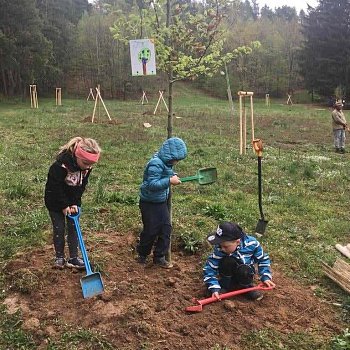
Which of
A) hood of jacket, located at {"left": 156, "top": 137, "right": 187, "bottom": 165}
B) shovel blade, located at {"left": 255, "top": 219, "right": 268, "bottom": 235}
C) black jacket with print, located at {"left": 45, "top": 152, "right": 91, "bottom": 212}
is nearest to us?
black jacket with print, located at {"left": 45, "top": 152, "right": 91, "bottom": 212}

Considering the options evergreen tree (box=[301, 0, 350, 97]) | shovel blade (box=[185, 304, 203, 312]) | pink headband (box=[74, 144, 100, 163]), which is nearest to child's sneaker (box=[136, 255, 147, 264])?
shovel blade (box=[185, 304, 203, 312])

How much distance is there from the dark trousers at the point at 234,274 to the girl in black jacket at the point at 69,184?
160cm

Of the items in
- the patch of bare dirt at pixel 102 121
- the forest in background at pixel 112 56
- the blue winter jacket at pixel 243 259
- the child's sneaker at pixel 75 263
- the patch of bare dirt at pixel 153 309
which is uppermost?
the forest in background at pixel 112 56

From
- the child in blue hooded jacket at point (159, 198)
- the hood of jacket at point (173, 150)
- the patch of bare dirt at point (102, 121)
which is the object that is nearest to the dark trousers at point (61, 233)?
the child in blue hooded jacket at point (159, 198)

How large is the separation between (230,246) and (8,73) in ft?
134

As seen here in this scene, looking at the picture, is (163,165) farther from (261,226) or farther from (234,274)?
(261,226)

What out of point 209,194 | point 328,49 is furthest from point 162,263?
point 328,49

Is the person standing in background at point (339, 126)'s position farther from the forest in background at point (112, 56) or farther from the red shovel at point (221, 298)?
the forest in background at point (112, 56)

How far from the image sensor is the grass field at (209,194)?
6070mm

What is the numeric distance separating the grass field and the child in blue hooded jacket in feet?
2.55

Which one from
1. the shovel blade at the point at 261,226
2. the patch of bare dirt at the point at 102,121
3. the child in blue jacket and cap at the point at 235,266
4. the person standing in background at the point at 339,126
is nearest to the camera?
the child in blue jacket and cap at the point at 235,266

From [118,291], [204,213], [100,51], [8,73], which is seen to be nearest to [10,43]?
[8,73]

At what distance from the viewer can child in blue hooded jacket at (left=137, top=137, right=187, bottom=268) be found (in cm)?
483

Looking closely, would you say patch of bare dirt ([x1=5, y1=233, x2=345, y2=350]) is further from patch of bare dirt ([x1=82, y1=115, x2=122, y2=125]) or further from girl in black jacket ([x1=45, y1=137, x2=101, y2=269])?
patch of bare dirt ([x1=82, y1=115, x2=122, y2=125])
